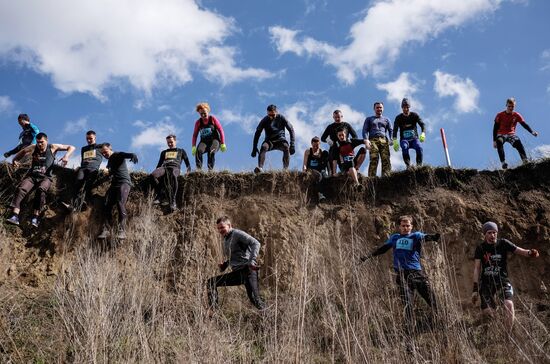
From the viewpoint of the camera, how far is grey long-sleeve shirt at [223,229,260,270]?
653cm

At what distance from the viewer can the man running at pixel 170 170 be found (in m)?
9.18

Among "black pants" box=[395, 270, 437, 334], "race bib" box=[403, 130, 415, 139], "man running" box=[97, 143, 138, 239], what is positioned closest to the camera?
"black pants" box=[395, 270, 437, 334]

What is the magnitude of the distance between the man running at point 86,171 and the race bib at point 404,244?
220 inches

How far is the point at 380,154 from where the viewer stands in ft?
31.6

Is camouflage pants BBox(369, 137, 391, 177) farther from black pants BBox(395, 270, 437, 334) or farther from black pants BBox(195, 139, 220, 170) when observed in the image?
black pants BBox(395, 270, 437, 334)

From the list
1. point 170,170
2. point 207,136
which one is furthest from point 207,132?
point 170,170

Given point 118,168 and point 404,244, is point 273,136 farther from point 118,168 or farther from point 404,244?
point 404,244

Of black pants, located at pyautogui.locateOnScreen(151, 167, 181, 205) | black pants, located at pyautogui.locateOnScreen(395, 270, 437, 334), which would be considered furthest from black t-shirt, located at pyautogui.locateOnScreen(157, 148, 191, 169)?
black pants, located at pyautogui.locateOnScreen(395, 270, 437, 334)

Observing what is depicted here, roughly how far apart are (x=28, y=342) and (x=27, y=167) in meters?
4.50

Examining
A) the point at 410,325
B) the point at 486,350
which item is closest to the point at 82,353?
the point at 410,325

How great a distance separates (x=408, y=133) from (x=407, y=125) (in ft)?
0.54

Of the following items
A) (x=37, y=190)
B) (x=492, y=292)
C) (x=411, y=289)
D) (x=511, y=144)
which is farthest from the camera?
(x=511, y=144)

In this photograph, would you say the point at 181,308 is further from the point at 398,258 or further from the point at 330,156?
the point at 330,156

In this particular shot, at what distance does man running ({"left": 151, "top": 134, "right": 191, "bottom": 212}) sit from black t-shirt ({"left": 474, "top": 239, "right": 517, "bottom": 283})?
5.22m
